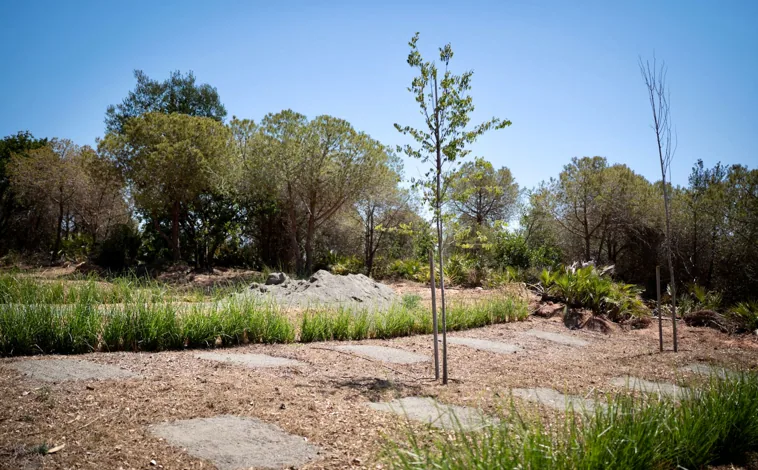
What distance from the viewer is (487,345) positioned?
6.34 meters

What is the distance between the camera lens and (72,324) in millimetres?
4539

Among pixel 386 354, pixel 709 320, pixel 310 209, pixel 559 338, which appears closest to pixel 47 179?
pixel 310 209

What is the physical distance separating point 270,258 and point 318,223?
270cm

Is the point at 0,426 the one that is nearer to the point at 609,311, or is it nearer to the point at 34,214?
the point at 609,311

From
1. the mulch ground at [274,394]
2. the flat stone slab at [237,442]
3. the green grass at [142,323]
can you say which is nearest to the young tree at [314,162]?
the green grass at [142,323]

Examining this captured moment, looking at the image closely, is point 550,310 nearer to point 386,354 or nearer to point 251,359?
point 386,354

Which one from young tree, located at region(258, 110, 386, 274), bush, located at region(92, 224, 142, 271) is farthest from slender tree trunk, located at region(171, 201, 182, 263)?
young tree, located at region(258, 110, 386, 274)

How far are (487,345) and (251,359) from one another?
3.20m

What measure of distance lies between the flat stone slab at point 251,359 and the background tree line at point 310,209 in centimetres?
943

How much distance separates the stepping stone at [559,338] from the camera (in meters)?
7.12

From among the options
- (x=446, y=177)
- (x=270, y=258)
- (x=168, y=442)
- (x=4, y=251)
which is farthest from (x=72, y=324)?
(x=4, y=251)

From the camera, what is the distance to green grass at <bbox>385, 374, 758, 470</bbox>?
1859 mm

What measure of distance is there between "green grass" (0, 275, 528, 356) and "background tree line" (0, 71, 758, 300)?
778 cm

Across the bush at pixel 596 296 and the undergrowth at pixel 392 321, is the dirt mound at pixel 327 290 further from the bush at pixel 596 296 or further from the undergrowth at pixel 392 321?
the bush at pixel 596 296
